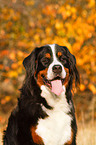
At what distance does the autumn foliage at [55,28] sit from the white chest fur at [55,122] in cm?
317

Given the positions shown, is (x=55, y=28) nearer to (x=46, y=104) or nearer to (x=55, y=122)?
A: (x=46, y=104)

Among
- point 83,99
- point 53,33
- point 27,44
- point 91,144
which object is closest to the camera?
point 91,144

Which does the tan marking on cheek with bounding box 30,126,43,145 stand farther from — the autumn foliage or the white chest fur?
the autumn foliage

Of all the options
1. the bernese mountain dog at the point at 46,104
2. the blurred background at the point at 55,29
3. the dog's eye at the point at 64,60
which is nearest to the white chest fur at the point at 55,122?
the bernese mountain dog at the point at 46,104

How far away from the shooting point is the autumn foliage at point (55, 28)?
691cm

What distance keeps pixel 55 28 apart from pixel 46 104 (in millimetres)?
4588

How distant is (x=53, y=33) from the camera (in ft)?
25.3

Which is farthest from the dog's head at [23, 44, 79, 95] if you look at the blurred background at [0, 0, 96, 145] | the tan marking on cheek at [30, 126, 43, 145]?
the blurred background at [0, 0, 96, 145]

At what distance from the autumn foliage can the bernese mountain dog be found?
2.98m

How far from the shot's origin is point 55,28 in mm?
7625

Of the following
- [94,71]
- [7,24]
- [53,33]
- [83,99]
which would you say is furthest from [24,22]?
[83,99]

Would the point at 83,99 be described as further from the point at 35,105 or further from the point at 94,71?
the point at 35,105

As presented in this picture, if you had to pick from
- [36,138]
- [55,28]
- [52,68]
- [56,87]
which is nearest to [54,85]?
[56,87]

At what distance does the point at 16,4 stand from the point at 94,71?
3.16 metres
